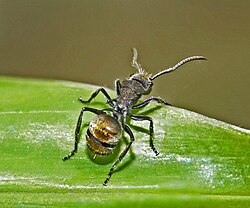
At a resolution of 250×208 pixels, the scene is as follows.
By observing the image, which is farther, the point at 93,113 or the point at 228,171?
the point at 93,113

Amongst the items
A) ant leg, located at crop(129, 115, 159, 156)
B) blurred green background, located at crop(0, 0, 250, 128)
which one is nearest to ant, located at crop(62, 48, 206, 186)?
ant leg, located at crop(129, 115, 159, 156)

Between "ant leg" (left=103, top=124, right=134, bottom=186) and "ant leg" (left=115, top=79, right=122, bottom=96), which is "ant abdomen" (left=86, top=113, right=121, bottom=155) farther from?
"ant leg" (left=115, top=79, right=122, bottom=96)

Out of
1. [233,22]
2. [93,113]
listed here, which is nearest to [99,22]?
[233,22]

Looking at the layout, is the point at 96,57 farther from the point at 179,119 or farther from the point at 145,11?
the point at 179,119

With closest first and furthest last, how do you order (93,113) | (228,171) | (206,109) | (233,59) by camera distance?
(228,171) < (93,113) < (206,109) < (233,59)

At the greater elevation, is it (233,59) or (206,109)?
(233,59)

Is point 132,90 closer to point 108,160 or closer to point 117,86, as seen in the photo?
point 117,86
